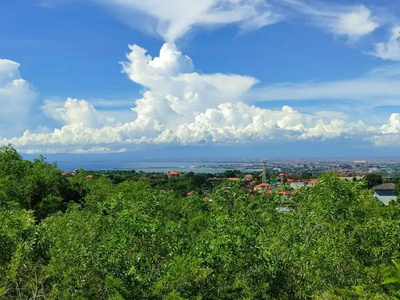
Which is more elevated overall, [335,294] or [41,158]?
[41,158]

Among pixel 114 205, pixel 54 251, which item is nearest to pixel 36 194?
pixel 114 205

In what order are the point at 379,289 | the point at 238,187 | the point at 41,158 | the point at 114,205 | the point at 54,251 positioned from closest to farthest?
the point at 379,289 < the point at 54,251 < the point at 114,205 < the point at 238,187 < the point at 41,158

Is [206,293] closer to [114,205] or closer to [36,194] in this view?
[114,205]

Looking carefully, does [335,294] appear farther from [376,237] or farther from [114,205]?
[114,205]

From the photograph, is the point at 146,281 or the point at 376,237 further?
the point at 376,237

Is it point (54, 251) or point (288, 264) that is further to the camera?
point (54, 251)

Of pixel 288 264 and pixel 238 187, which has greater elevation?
pixel 238 187

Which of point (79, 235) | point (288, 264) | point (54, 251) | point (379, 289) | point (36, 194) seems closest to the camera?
point (379, 289)

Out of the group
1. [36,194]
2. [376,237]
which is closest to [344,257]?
[376,237]

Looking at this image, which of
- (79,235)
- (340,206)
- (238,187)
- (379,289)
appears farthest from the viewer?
(238,187)
